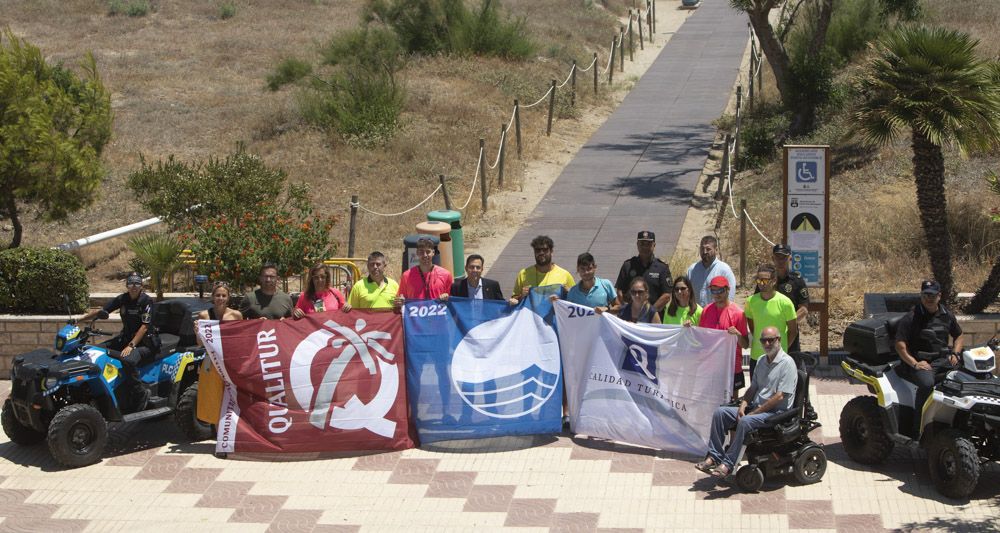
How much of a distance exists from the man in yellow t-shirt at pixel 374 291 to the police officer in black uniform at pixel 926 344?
15.0ft

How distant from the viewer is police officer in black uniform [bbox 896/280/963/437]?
31.2 ft

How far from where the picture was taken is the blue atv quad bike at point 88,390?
10336mm

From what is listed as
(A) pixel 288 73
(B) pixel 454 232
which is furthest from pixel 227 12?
(B) pixel 454 232

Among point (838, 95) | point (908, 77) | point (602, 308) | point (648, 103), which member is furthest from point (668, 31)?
point (602, 308)

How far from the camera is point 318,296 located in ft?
37.0

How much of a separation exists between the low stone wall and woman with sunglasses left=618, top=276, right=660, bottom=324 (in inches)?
235

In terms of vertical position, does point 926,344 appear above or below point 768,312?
below

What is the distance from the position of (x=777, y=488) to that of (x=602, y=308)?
221 centimetres

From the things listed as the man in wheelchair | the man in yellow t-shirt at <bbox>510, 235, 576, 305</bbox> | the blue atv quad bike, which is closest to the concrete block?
the blue atv quad bike

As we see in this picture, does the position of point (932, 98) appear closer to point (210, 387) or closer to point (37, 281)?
point (210, 387)

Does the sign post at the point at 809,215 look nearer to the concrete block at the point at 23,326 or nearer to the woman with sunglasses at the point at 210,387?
the woman with sunglasses at the point at 210,387

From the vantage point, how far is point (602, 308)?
1052 centimetres

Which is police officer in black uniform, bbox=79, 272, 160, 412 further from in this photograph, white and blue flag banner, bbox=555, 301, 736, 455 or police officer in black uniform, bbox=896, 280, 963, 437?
police officer in black uniform, bbox=896, 280, 963, 437

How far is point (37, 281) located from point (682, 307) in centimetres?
740
